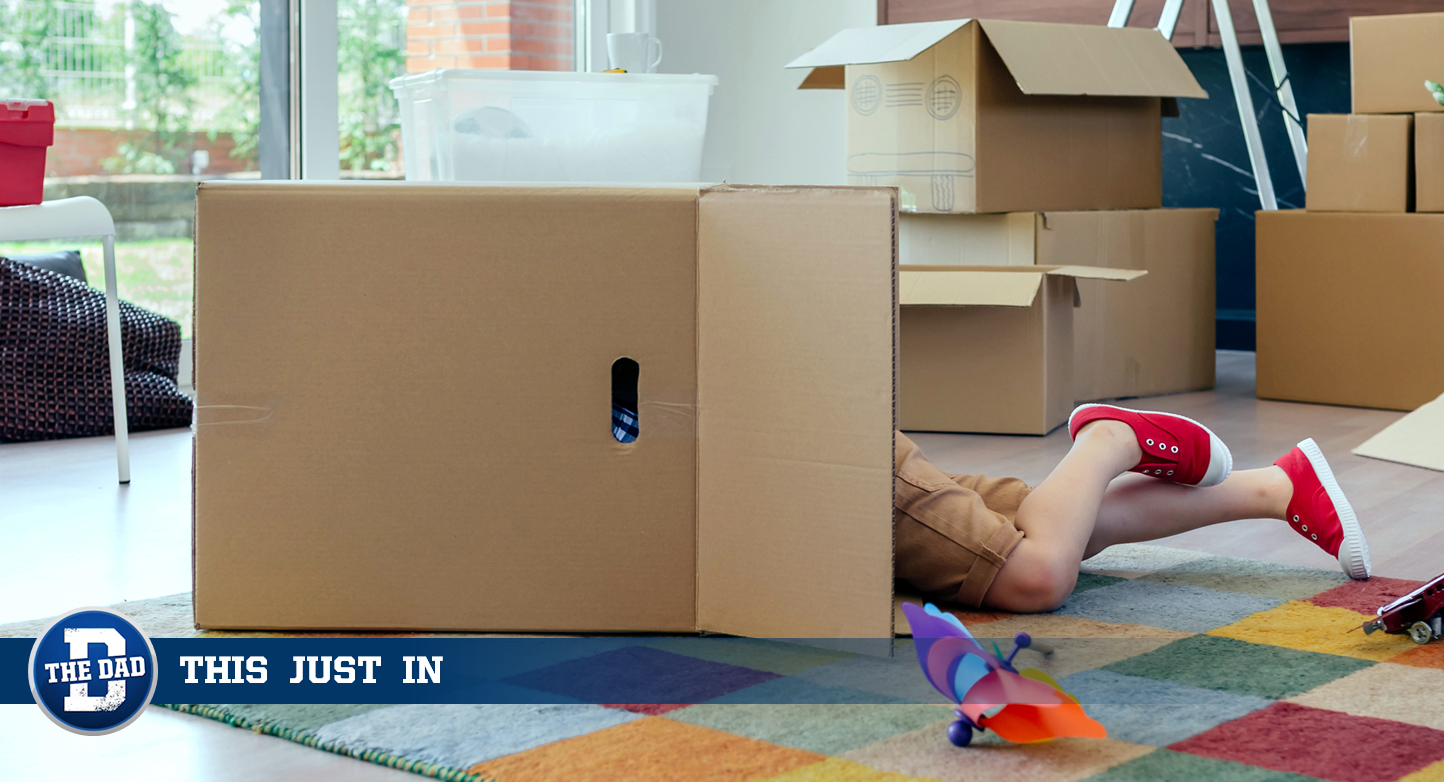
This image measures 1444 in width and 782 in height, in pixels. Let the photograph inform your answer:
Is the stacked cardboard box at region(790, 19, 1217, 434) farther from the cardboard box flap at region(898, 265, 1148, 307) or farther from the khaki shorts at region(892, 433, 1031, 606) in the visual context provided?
the khaki shorts at region(892, 433, 1031, 606)

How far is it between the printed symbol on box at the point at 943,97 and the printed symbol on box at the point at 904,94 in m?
0.02

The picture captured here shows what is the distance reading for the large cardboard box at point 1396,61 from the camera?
248 centimetres

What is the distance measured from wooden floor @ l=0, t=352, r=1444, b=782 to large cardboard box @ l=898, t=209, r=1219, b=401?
0.09 m

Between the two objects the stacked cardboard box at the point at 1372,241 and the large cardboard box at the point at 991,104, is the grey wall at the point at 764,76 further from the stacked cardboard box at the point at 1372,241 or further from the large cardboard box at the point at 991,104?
the stacked cardboard box at the point at 1372,241

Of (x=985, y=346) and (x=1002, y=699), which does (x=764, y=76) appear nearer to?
(x=985, y=346)

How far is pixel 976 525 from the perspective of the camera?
1.18 meters

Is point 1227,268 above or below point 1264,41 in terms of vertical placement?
below

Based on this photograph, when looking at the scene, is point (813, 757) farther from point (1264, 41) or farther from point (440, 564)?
point (1264, 41)

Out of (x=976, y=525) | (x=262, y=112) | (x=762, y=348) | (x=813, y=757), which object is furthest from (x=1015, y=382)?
(x=262, y=112)

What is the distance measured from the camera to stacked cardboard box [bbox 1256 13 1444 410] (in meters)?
2.50

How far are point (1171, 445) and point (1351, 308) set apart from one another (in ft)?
4.97

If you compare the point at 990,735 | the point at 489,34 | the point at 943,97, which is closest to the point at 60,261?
the point at 489,34

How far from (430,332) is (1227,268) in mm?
3061

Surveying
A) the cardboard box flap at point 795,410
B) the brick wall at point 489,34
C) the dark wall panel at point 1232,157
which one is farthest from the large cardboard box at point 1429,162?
the brick wall at point 489,34
